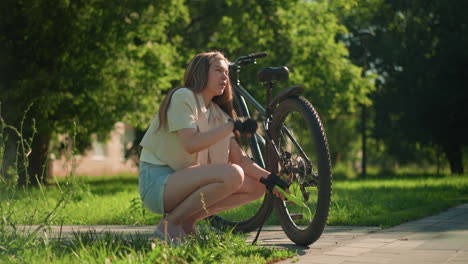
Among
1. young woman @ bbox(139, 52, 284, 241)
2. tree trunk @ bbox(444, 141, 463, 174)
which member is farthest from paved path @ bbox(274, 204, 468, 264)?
tree trunk @ bbox(444, 141, 463, 174)

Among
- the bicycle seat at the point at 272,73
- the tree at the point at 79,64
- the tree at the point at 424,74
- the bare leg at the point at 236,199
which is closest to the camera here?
the bare leg at the point at 236,199

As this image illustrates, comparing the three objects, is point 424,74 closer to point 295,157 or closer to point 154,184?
point 295,157

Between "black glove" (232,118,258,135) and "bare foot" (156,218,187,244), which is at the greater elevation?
"black glove" (232,118,258,135)

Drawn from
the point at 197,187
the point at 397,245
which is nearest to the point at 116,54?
the point at 197,187

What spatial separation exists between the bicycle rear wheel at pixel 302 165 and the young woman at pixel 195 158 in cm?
30

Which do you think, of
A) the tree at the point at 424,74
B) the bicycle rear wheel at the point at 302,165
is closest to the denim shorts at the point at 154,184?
the bicycle rear wheel at the point at 302,165

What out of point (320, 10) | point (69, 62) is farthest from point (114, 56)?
point (320, 10)

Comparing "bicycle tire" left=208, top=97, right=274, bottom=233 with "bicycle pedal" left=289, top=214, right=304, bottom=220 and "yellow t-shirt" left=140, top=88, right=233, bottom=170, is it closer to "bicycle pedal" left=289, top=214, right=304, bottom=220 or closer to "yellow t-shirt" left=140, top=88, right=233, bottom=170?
"bicycle pedal" left=289, top=214, right=304, bottom=220

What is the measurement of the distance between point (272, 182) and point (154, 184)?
0.78 m

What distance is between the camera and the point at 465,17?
23.9 metres

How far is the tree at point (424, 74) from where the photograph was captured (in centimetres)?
2398

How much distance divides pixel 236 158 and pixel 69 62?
1294cm

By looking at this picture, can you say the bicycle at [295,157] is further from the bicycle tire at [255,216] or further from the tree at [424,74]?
the tree at [424,74]

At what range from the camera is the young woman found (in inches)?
175
